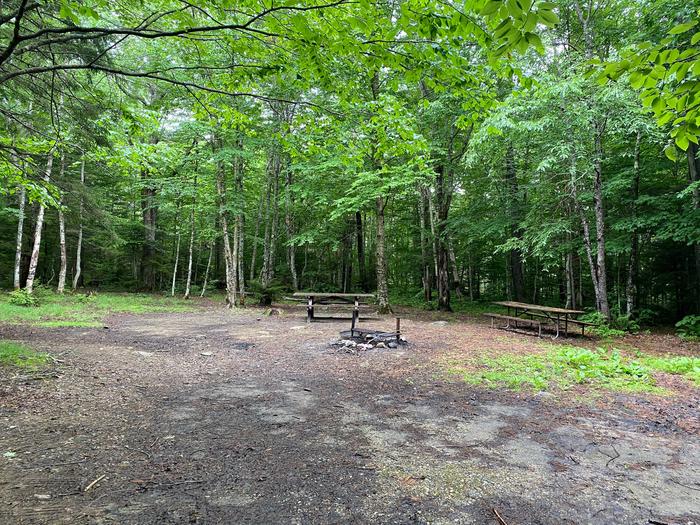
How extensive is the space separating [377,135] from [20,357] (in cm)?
626

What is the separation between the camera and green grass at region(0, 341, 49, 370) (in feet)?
17.2

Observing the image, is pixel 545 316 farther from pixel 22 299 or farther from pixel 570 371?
pixel 22 299

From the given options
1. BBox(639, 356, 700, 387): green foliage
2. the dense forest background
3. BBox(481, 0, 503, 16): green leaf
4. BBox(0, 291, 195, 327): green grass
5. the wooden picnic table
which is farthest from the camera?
BBox(0, 291, 195, 327): green grass

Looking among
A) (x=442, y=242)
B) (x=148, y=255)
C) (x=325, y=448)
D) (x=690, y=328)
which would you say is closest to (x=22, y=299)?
(x=148, y=255)

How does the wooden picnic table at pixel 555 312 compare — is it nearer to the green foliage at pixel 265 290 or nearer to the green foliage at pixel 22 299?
the green foliage at pixel 265 290

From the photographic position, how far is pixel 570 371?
613cm

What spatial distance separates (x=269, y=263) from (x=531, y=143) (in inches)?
479

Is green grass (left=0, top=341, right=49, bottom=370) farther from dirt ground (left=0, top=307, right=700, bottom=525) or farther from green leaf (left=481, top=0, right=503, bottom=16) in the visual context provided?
green leaf (left=481, top=0, right=503, bottom=16)

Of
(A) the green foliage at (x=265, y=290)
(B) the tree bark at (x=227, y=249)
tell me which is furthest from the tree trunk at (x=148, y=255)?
(A) the green foliage at (x=265, y=290)

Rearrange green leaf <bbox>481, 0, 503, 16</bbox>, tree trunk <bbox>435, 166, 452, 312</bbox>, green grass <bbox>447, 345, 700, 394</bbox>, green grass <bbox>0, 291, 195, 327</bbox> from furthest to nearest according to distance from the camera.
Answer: tree trunk <bbox>435, 166, 452, 312</bbox>
green grass <bbox>0, 291, 195, 327</bbox>
green grass <bbox>447, 345, 700, 394</bbox>
green leaf <bbox>481, 0, 503, 16</bbox>

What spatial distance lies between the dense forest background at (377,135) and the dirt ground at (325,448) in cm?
249

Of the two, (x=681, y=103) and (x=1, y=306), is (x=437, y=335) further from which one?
(x=1, y=306)

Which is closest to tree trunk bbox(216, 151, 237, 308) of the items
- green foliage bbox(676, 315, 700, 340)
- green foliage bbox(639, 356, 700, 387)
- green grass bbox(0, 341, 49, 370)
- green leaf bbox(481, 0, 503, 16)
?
green grass bbox(0, 341, 49, 370)

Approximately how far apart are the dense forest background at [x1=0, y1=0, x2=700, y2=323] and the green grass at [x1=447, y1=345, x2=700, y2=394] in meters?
3.70
